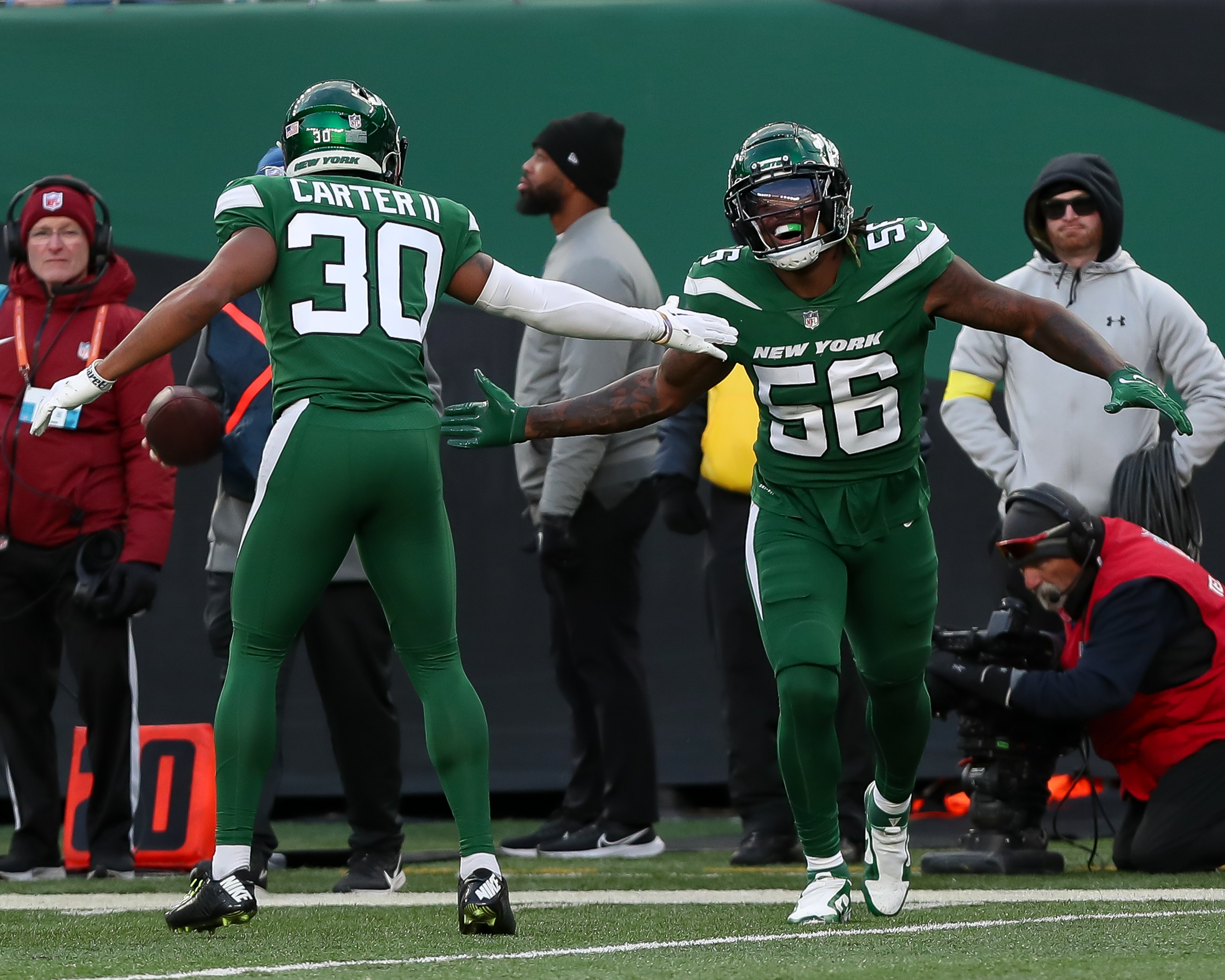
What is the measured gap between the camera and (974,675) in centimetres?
579

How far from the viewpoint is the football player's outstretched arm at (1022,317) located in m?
4.40

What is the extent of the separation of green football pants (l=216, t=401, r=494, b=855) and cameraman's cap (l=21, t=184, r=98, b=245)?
2370mm

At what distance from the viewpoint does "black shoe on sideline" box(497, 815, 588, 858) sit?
668cm

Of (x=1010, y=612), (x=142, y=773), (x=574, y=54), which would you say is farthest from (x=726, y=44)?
(x=142, y=773)

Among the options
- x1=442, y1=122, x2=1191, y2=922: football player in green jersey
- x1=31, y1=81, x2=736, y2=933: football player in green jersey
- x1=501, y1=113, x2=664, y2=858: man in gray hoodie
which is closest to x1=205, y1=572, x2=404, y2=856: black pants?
x1=501, y1=113, x2=664, y2=858: man in gray hoodie

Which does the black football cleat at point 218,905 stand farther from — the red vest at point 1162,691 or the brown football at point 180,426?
the red vest at point 1162,691

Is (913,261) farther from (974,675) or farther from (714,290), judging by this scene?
(974,675)

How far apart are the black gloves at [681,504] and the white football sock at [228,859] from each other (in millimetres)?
2486

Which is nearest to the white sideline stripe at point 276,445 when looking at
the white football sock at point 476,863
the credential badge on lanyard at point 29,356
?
the white football sock at point 476,863

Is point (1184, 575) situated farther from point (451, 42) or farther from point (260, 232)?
point (451, 42)

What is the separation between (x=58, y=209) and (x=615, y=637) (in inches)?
90.2

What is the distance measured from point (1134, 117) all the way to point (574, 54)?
7.19 ft

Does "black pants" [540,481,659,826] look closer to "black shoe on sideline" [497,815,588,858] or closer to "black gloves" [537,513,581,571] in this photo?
"black gloves" [537,513,581,571]

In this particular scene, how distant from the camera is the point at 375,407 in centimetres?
411
